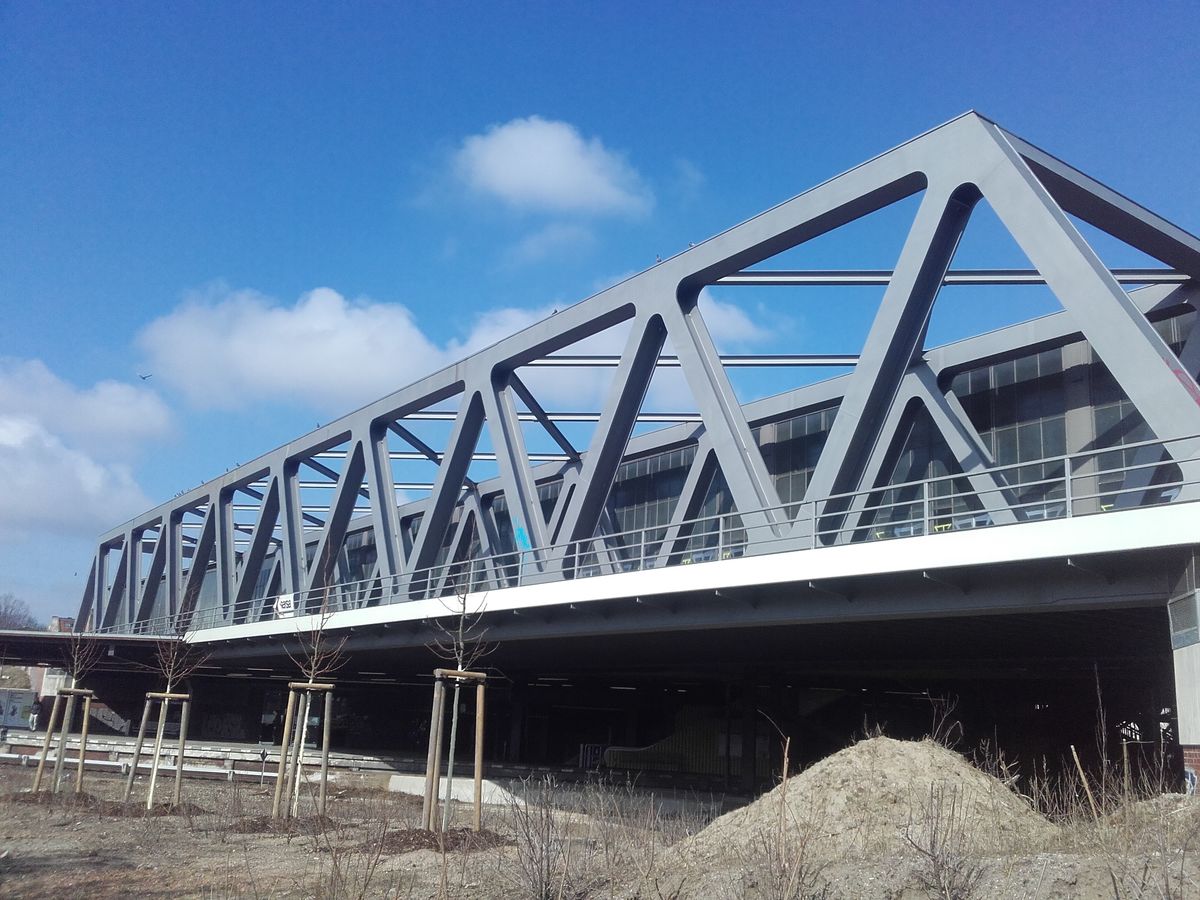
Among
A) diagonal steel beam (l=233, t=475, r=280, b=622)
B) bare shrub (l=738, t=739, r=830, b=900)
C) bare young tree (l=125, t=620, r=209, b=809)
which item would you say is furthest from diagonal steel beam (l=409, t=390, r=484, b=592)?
bare shrub (l=738, t=739, r=830, b=900)

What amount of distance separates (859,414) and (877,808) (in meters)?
8.58

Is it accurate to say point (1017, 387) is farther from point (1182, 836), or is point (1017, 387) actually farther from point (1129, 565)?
point (1182, 836)

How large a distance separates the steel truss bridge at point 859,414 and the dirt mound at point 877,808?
3.33m

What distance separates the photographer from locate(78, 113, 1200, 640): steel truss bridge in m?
16.2

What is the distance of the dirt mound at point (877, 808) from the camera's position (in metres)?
12.1

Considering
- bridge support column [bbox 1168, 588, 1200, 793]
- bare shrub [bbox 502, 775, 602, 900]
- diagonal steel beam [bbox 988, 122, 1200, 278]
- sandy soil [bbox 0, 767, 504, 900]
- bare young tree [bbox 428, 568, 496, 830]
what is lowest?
sandy soil [bbox 0, 767, 504, 900]

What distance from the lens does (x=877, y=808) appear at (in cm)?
1300

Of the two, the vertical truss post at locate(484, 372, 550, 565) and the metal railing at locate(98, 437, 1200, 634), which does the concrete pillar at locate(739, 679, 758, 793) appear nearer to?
the metal railing at locate(98, 437, 1200, 634)

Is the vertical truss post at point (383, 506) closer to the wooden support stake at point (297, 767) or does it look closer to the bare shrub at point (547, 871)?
the wooden support stake at point (297, 767)

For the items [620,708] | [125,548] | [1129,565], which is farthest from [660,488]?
[125,548]

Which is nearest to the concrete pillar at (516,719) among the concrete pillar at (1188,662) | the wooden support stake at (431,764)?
the wooden support stake at (431,764)

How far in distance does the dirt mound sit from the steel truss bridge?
3.33 meters

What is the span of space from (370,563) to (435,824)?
4313cm

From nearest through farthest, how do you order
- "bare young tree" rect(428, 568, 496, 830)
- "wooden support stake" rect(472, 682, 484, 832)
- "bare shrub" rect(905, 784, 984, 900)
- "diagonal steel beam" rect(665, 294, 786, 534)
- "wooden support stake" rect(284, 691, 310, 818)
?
"bare shrub" rect(905, 784, 984, 900) < "wooden support stake" rect(472, 682, 484, 832) < "wooden support stake" rect(284, 691, 310, 818) < "diagonal steel beam" rect(665, 294, 786, 534) < "bare young tree" rect(428, 568, 496, 830)
